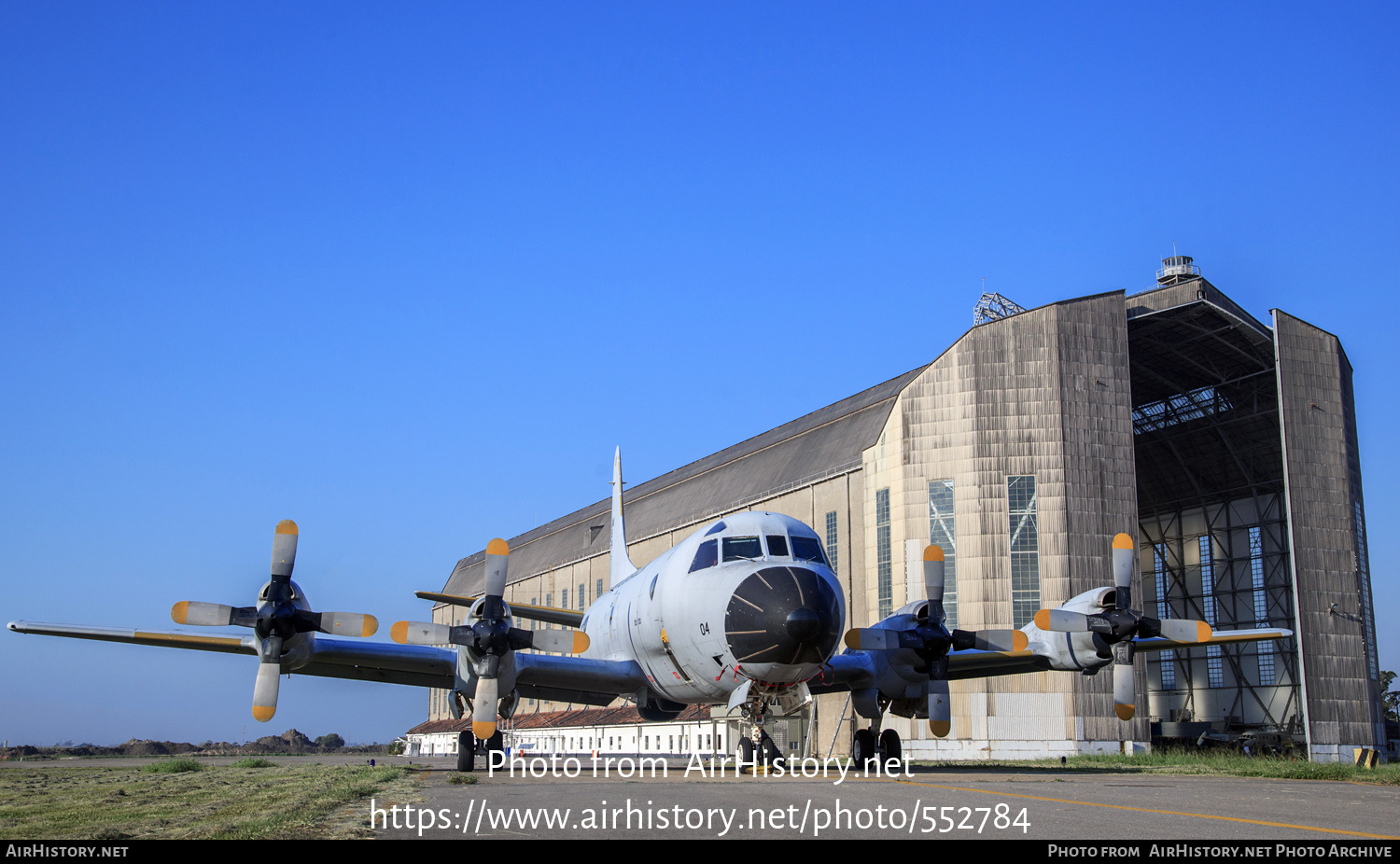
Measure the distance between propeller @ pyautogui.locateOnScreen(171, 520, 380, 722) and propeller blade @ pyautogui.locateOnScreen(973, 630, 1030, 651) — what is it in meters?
12.6

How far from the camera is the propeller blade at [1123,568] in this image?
20.7m

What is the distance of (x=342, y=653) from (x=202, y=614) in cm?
407

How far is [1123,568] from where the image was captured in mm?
20828

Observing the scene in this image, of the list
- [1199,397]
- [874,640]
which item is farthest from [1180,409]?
[874,640]

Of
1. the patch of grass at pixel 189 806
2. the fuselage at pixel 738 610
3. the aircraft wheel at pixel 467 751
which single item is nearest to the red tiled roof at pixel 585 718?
the aircraft wheel at pixel 467 751

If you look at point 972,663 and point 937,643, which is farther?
point 972,663

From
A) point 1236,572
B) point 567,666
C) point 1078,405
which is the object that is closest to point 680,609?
point 567,666

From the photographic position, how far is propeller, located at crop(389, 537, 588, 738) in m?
19.2

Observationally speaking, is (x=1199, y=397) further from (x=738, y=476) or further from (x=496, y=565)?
(x=496, y=565)

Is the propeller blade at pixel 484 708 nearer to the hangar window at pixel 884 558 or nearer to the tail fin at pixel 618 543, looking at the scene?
the tail fin at pixel 618 543

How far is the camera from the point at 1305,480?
1626 inches

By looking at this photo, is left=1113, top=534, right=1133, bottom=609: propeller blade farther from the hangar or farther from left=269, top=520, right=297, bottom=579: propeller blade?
the hangar

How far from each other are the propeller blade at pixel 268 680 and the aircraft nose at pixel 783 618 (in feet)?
26.6
